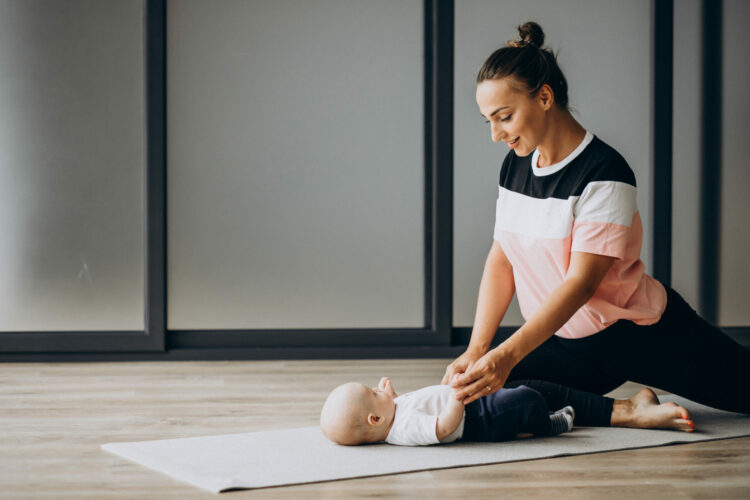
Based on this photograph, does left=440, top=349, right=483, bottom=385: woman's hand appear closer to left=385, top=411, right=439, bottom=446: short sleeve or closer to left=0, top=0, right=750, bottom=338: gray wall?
left=385, top=411, right=439, bottom=446: short sleeve

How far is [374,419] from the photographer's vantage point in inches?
76.4

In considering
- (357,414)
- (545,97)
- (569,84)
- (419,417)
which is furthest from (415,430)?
(569,84)

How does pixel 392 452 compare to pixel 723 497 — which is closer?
pixel 723 497

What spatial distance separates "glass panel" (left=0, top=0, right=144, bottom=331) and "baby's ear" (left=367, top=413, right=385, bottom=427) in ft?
5.33

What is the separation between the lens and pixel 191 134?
3.29 m

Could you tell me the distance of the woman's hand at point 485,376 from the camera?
1788 mm

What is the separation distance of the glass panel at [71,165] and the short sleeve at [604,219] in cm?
191

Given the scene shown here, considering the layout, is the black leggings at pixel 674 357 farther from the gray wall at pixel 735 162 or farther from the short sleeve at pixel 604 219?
the gray wall at pixel 735 162

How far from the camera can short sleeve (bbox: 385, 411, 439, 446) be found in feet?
6.36

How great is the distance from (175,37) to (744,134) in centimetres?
227

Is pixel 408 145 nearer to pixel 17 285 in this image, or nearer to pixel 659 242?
pixel 659 242

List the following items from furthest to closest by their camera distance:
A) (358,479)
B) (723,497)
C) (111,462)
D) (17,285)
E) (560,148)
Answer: (17,285) → (560,148) → (111,462) → (358,479) → (723,497)

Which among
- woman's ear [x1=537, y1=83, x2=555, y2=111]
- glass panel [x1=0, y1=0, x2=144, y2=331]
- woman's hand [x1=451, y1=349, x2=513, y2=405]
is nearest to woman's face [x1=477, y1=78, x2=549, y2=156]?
woman's ear [x1=537, y1=83, x2=555, y2=111]

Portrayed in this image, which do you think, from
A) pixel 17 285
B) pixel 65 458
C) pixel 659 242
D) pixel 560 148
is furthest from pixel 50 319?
pixel 659 242
